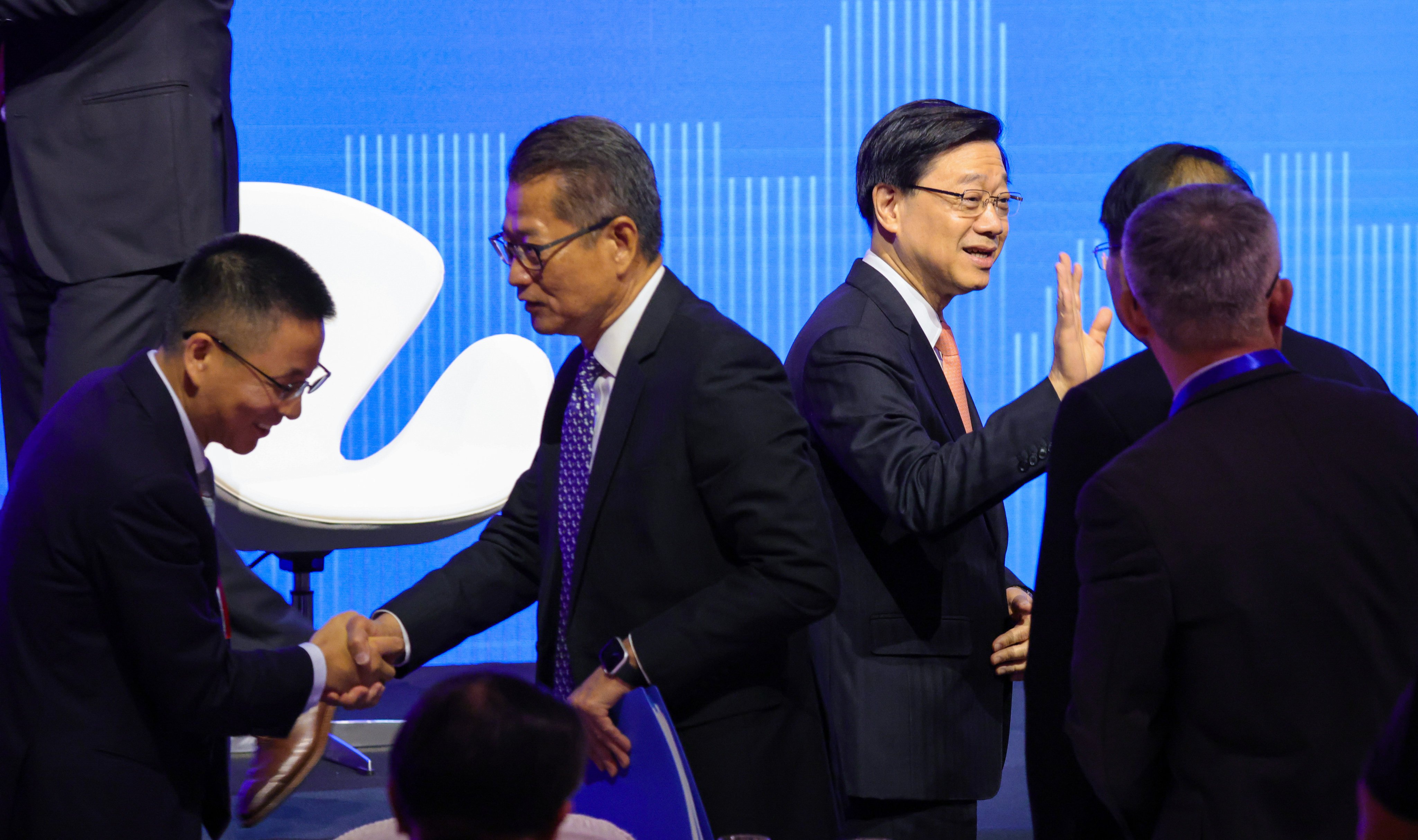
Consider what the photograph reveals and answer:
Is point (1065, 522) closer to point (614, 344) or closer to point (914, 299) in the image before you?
point (614, 344)

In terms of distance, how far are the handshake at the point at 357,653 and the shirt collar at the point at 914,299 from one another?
96 cm

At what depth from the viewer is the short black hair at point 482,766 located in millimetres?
1093

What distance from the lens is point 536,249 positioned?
1810 millimetres

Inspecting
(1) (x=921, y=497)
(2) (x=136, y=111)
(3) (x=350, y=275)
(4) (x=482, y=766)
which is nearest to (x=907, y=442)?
(1) (x=921, y=497)

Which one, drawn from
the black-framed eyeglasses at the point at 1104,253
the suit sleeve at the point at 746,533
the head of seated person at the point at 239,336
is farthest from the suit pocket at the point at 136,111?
the black-framed eyeglasses at the point at 1104,253

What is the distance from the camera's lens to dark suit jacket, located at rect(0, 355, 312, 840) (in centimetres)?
164

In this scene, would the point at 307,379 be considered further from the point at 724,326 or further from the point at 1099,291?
the point at 1099,291

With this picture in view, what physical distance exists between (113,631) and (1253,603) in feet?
4.24

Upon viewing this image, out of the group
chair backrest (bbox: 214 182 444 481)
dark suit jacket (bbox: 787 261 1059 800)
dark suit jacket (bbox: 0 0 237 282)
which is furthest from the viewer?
chair backrest (bbox: 214 182 444 481)

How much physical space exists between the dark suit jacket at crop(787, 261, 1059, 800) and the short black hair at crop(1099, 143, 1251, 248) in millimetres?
418

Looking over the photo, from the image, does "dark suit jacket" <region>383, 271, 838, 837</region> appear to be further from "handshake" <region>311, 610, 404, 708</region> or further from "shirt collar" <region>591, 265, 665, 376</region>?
"handshake" <region>311, 610, 404, 708</region>

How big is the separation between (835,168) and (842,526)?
290cm

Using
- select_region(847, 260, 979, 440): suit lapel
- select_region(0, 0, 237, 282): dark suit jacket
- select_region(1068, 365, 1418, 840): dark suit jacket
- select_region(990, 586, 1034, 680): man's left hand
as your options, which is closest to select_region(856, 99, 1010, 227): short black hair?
select_region(847, 260, 979, 440): suit lapel

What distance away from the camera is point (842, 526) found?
7.19 feet
